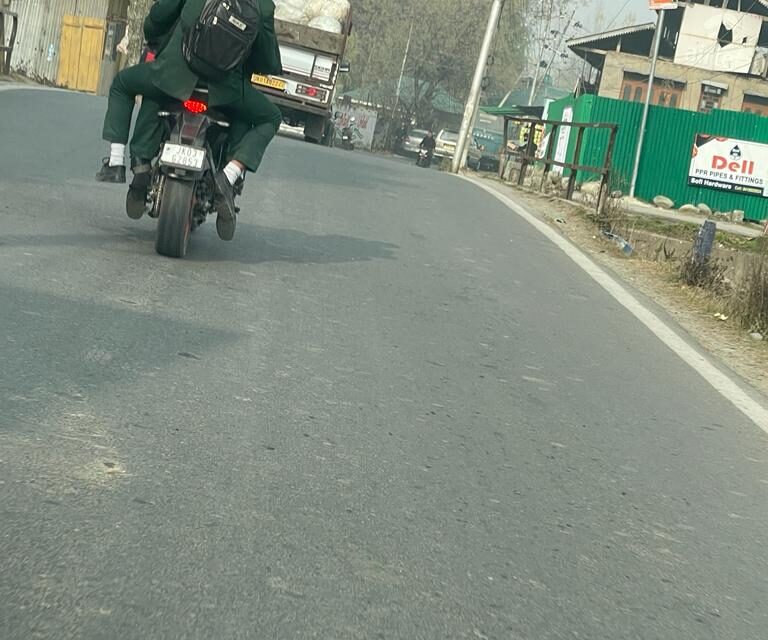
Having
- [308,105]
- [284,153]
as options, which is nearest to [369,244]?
[284,153]

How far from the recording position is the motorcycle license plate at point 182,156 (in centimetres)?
739

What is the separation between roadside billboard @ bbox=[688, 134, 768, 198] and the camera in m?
29.2

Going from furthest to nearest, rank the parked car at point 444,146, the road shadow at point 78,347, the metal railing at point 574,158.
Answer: the parked car at point 444,146 < the metal railing at point 574,158 < the road shadow at point 78,347

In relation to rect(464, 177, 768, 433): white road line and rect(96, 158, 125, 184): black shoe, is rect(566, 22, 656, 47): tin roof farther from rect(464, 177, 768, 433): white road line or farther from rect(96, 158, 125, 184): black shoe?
rect(96, 158, 125, 184): black shoe

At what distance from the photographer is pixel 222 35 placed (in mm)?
7344

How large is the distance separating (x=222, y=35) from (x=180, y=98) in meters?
0.45

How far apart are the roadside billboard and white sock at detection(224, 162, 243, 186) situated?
75.2 feet

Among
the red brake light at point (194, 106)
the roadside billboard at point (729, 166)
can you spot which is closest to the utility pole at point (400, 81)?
the roadside billboard at point (729, 166)

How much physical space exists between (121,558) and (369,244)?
7072 millimetres

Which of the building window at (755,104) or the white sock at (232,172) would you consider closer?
the white sock at (232,172)

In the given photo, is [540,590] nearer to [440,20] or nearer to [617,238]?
[617,238]

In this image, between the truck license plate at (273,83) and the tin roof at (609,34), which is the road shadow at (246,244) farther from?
the tin roof at (609,34)

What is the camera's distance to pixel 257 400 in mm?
5148

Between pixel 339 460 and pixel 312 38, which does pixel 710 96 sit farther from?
pixel 339 460
